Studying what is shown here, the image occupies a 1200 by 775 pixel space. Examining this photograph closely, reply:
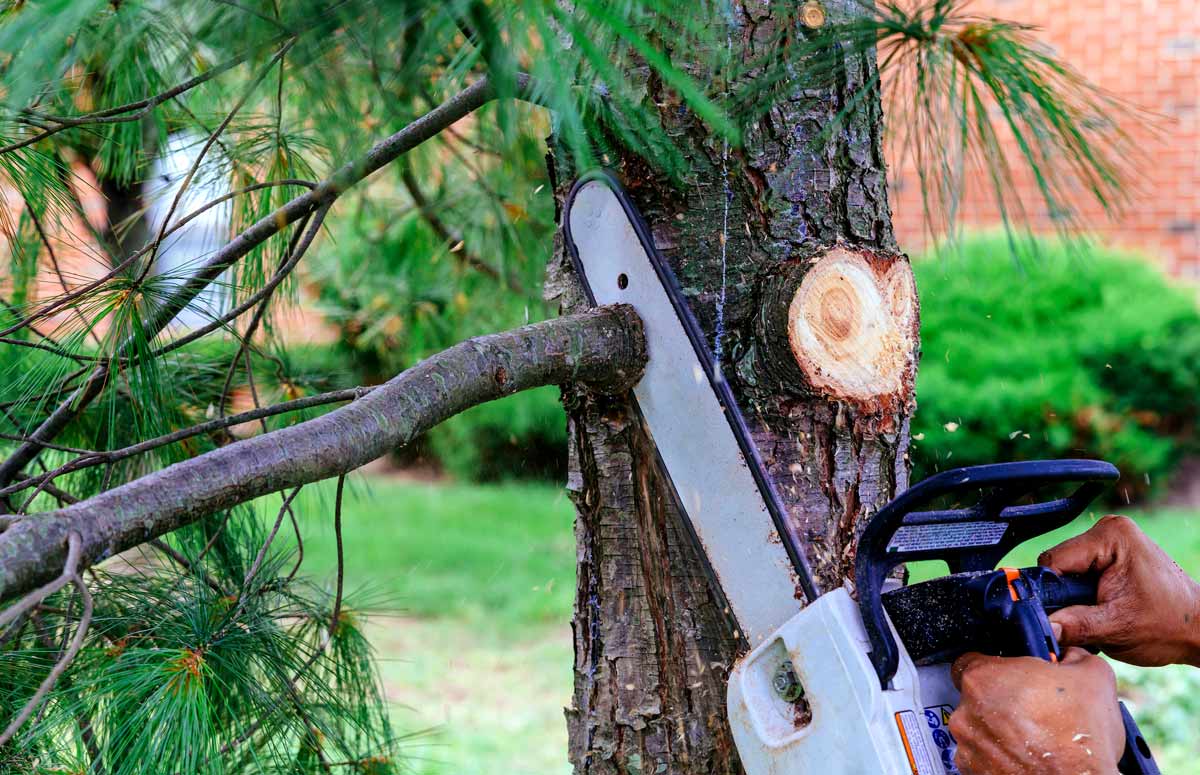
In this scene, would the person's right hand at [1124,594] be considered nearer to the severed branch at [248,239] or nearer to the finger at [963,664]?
the finger at [963,664]

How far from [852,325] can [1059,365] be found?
4448 millimetres

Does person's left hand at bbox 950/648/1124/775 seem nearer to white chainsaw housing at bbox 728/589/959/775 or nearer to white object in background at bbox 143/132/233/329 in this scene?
white chainsaw housing at bbox 728/589/959/775

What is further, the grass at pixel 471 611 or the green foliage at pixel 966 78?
the grass at pixel 471 611

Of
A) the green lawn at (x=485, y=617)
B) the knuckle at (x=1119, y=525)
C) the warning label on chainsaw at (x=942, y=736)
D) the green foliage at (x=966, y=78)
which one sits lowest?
the green lawn at (x=485, y=617)

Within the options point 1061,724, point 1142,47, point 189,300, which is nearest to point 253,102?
point 189,300

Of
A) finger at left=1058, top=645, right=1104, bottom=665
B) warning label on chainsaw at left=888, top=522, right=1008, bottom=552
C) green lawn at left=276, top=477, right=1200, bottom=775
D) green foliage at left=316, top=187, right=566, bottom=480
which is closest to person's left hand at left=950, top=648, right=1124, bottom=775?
finger at left=1058, top=645, right=1104, bottom=665

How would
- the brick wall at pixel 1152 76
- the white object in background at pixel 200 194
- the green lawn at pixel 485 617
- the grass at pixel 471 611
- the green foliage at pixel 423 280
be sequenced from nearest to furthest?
1. the white object in background at pixel 200 194
2. the green foliage at pixel 423 280
3. the green lawn at pixel 485 617
4. the grass at pixel 471 611
5. the brick wall at pixel 1152 76

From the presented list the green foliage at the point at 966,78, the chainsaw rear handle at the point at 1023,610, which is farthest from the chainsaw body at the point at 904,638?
the green foliage at the point at 966,78

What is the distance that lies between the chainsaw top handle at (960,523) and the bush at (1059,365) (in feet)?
12.5

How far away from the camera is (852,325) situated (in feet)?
3.63

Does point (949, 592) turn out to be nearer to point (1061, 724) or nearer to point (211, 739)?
point (1061, 724)

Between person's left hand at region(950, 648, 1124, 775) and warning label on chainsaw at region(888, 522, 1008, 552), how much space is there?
126 millimetres

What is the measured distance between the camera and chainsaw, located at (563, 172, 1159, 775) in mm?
940

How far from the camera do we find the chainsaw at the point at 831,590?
940 mm
